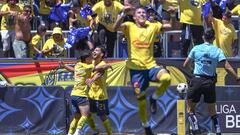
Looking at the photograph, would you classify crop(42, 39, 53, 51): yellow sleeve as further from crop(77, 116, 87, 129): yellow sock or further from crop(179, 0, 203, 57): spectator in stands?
crop(77, 116, 87, 129): yellow sock

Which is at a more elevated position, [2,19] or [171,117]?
[2,19]

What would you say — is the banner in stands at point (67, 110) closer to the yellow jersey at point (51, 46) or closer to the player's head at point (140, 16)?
the yellow jersey at point (51, 46)

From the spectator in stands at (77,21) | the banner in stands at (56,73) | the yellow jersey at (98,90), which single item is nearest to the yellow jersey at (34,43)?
the spectator in stands at (77,21)

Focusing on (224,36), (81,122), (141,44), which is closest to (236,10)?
(224,36)

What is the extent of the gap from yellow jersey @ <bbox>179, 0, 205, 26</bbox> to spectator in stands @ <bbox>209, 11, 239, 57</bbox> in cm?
41

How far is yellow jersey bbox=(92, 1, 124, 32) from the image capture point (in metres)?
18.7

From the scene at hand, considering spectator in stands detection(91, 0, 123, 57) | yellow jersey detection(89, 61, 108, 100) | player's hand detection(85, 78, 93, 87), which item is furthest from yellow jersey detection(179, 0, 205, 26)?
player's hand detection(85, 78, 93, 87)

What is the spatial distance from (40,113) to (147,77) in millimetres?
4021

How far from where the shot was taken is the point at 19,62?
17406 mm

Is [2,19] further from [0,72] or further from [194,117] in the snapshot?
[194,117]

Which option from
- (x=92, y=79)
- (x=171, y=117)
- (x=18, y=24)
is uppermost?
(x=18, y=24)

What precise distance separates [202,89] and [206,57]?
70cm

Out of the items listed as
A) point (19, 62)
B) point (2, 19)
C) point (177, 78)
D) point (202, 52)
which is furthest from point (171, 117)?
point (2, 19)

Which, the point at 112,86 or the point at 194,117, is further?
the point at 112,86
